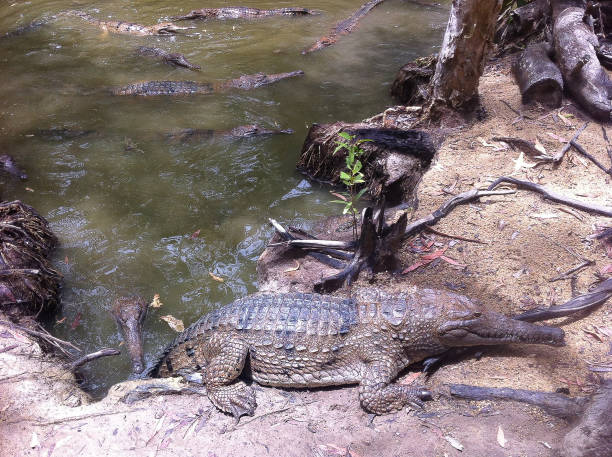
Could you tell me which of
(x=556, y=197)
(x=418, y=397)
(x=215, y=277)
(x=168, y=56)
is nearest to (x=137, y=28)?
(x=168, y=56)

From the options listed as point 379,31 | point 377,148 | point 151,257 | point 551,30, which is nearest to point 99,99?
point 151,257

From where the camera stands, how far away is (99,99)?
8.35 meters

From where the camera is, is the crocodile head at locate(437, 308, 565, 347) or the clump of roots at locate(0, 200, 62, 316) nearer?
the crocodile head at locate(437, 308, 565, 347)

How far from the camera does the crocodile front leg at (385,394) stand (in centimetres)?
300

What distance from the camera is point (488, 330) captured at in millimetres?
3037

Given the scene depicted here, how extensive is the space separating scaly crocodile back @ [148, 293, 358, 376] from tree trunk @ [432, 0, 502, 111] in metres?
3.90

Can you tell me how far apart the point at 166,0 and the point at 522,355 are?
49.7ft

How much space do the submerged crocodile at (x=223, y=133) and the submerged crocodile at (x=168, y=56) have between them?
336 cm

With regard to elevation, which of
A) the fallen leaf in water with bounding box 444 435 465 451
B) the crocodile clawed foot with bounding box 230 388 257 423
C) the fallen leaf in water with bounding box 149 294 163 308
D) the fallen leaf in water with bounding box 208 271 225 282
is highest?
the fallen leaf in water with bounding box 444 435 465 451

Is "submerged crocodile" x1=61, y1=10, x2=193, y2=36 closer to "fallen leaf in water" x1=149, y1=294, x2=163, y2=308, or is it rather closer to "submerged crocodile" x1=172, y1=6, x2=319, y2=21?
"submerged crocodile" x1=172, y1=6, x2=319, y2=21

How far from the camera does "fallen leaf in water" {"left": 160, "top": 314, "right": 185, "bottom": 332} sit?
4.31 meters

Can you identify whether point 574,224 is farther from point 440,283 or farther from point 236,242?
point 236,242

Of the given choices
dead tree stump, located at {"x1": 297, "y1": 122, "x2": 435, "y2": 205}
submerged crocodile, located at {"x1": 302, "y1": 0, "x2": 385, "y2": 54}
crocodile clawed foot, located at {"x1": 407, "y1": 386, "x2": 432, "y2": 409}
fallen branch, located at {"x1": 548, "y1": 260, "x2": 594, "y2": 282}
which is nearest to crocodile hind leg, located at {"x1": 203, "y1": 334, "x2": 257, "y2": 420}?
crocodile clawed foot, located at {"x1": 407, "y1": 386, "x2": 432, "y2": 409}

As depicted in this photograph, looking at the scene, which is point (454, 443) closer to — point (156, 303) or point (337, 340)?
point (337, 340)
